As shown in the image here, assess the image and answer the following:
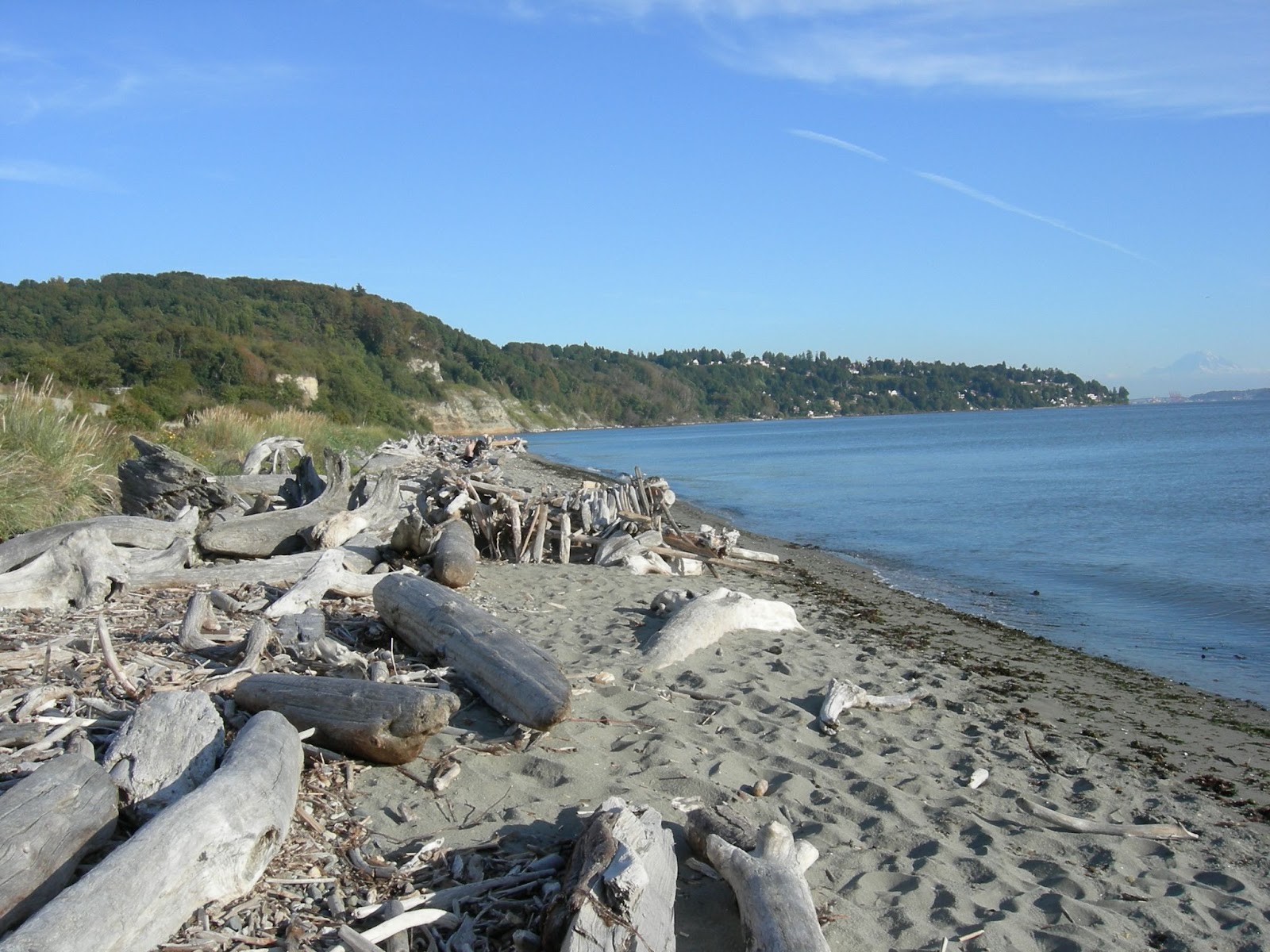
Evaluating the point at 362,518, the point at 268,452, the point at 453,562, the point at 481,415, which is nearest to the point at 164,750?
the point at 453,562

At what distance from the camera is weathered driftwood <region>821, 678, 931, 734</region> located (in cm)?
579

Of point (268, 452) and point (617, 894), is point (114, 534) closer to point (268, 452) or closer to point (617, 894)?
point (617, 894)

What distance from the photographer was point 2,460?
28.5 feet

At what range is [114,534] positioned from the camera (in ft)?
23.9

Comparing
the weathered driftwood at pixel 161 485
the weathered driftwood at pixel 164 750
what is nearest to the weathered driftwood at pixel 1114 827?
the weathered driftwood at pixel 164 750

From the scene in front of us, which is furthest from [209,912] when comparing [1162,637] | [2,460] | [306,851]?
[1162,637]

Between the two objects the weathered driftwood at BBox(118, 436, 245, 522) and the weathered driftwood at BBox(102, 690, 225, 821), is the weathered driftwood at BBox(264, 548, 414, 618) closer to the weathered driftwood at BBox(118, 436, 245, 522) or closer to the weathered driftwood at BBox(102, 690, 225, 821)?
the weathered driftwood at BBox(118, 436, 245, 522)

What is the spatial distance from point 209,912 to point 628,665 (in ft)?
12.6

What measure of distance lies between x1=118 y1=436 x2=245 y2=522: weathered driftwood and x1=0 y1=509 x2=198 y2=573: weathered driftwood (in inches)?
27.5

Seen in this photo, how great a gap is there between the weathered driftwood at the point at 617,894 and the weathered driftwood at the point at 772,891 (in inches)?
10.0

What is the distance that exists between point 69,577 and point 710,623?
15.9ft

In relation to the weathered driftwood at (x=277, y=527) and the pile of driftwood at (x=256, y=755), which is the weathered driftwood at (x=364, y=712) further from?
the weathered driftwood at (x=277, y=527)

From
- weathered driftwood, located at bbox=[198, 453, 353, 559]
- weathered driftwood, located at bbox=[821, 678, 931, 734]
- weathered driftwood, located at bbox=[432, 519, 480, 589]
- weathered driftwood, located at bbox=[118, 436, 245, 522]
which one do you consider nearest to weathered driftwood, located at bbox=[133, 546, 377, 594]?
weathered driftwood, located at bbox=[198, 453, 353, 559]

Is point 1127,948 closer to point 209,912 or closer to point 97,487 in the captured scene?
point 209,912
